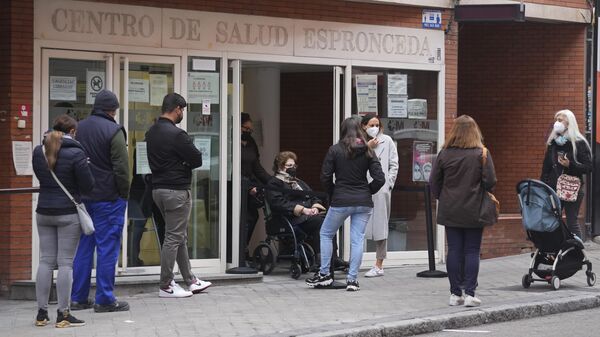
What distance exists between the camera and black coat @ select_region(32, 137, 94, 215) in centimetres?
953

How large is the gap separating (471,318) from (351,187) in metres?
2.14

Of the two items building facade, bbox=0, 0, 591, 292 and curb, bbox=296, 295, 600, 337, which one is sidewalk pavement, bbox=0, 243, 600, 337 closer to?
curb, bbox=296, 295, 600, 337

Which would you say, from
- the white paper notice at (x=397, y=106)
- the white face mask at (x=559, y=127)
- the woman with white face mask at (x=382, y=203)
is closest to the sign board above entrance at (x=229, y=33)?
the white paper notice at (x=397, y=106)

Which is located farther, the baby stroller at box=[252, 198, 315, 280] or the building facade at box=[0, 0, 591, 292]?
the baby stroller at box=[252, 198, 315, 280]

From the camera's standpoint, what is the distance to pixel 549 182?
14305 millimetres

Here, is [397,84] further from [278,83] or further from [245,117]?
[245,117]

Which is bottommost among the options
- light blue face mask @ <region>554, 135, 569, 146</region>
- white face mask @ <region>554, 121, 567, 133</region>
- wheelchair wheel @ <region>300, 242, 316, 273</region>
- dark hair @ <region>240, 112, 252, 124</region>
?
wheelchair wheel @ <region>300, 242, 316, 273</region>

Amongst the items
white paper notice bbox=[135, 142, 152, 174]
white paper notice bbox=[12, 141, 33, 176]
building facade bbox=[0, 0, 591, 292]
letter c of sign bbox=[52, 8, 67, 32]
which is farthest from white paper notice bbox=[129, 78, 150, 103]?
white paper notice bbox=[12, 141, 33, 176]

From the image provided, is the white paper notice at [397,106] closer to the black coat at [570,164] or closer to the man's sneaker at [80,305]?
the black coat at [570,164]

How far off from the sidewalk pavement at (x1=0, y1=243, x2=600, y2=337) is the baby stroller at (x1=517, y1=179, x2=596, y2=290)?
20 cm

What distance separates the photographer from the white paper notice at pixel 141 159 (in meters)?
12.7

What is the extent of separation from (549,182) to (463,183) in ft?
12.1

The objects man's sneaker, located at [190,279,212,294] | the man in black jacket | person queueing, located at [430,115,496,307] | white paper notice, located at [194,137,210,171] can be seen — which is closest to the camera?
person queueing, located at [430,115,496,307]

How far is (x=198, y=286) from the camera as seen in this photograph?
11812 mm
